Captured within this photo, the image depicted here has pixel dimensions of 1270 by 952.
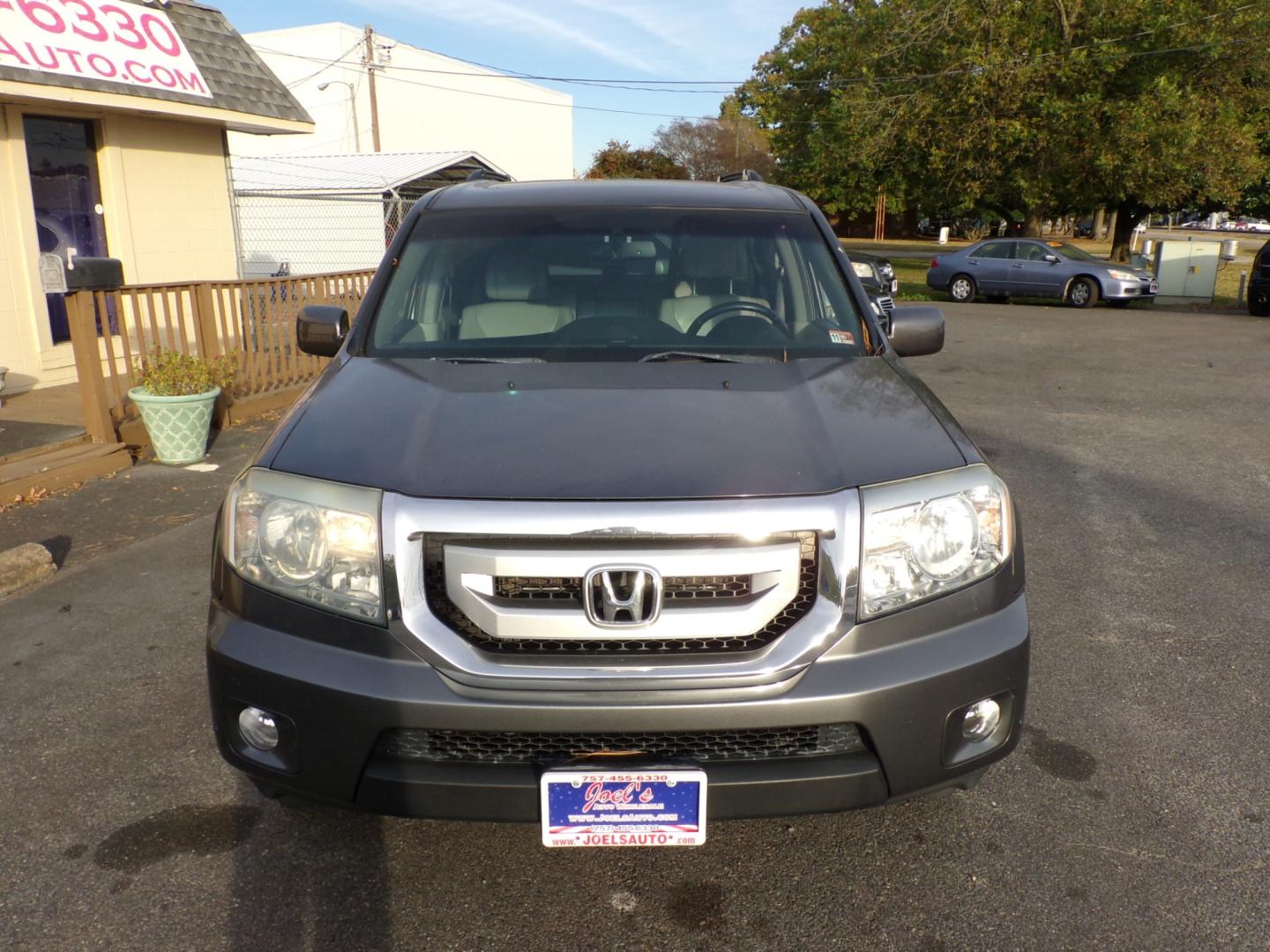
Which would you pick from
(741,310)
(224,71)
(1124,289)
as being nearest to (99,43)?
(224,71)

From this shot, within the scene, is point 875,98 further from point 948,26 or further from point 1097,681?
point 1097,681

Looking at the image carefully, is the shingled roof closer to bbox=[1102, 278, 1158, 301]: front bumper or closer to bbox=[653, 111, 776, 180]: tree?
bbox=[1102, 278, 1158, 301]: front bumper

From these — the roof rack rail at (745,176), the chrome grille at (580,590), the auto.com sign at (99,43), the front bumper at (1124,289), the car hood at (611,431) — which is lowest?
the front bumper at (1124,289)

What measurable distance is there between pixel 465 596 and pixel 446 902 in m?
0.92

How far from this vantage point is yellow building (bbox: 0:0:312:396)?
860 cm

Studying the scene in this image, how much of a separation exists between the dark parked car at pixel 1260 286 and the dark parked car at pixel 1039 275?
2.18 metres

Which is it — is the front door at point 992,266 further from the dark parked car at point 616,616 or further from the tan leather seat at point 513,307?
the dark parked car at point 616,616

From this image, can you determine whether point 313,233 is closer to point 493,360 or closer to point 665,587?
point 493,360

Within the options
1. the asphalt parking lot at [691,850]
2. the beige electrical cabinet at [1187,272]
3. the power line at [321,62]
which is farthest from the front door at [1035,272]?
the power line at [321,62]

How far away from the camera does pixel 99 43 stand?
8.87 metres

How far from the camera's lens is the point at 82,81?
8.58 meters

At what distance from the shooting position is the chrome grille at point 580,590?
2279 mm

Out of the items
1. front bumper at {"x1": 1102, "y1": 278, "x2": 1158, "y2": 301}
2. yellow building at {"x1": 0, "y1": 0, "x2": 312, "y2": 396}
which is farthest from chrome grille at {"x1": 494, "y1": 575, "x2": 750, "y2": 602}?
front bumper at {"x1": 1102, "y1": 278, "x2": 1158, "y2": 301}

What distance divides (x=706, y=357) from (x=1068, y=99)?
2462cm
